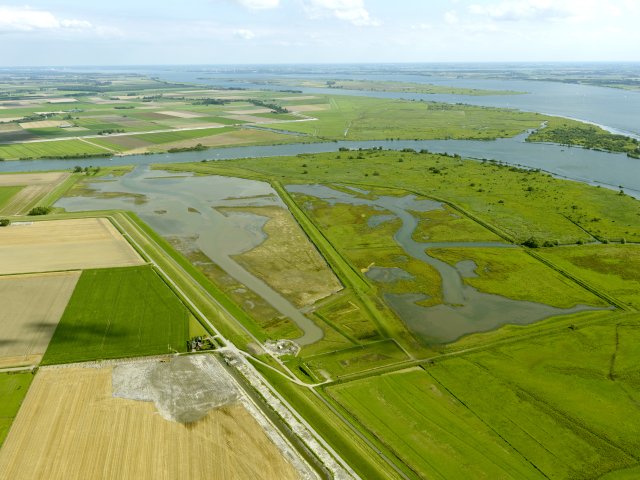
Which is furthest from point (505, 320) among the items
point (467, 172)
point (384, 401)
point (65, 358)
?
point (467, 172)

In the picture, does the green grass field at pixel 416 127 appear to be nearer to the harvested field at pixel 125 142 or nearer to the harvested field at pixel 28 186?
the harvested field at pixel 125 142

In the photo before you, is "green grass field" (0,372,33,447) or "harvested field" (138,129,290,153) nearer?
"green grass field" (0,372,33,447)

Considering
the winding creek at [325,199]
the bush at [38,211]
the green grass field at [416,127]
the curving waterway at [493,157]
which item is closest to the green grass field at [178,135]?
the curving waterway at [493,157]

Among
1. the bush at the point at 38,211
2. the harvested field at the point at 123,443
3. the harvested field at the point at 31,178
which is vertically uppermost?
the harvested field at the point at 31,178

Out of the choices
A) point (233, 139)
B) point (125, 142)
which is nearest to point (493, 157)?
point (233, 139)

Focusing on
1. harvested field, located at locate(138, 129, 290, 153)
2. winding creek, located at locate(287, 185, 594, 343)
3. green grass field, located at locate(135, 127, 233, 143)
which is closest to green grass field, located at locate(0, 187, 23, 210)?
harvested field, located at locate(138, 129, 290, 153)

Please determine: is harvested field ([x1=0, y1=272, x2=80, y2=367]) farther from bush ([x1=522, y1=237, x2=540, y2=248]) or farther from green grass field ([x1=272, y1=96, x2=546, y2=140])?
green grass field ([x1=272, y1=96, x2=546, y2=140])
